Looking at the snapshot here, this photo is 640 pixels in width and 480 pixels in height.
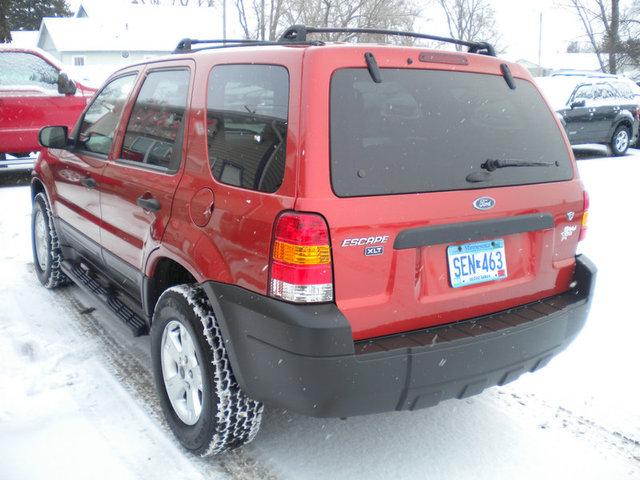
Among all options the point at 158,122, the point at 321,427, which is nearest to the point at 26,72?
the point at 158,122

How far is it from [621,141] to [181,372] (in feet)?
49.0

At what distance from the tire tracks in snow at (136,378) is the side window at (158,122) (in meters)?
1.15

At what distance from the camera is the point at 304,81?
2357mm

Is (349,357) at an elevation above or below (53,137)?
below

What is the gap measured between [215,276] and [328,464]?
1033 mm

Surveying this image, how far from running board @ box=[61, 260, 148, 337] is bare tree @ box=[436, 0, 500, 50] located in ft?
184

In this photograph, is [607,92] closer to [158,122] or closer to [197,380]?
[158,122]

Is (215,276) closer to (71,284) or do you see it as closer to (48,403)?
(48,403)

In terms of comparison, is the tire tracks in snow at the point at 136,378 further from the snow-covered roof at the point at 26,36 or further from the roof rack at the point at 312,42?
the snow-covered roof at the point at 26,36

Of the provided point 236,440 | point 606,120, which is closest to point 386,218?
point 236,440

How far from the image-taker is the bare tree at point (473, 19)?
2207 inches

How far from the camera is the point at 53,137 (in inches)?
173

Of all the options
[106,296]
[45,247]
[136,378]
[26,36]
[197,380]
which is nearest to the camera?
[197,380]

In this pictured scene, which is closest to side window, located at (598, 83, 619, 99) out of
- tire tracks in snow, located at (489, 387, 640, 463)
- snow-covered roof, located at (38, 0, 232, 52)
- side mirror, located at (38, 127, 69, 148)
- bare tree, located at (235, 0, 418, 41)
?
tire tracks in snow, located at (489, 387, 640, 463)
